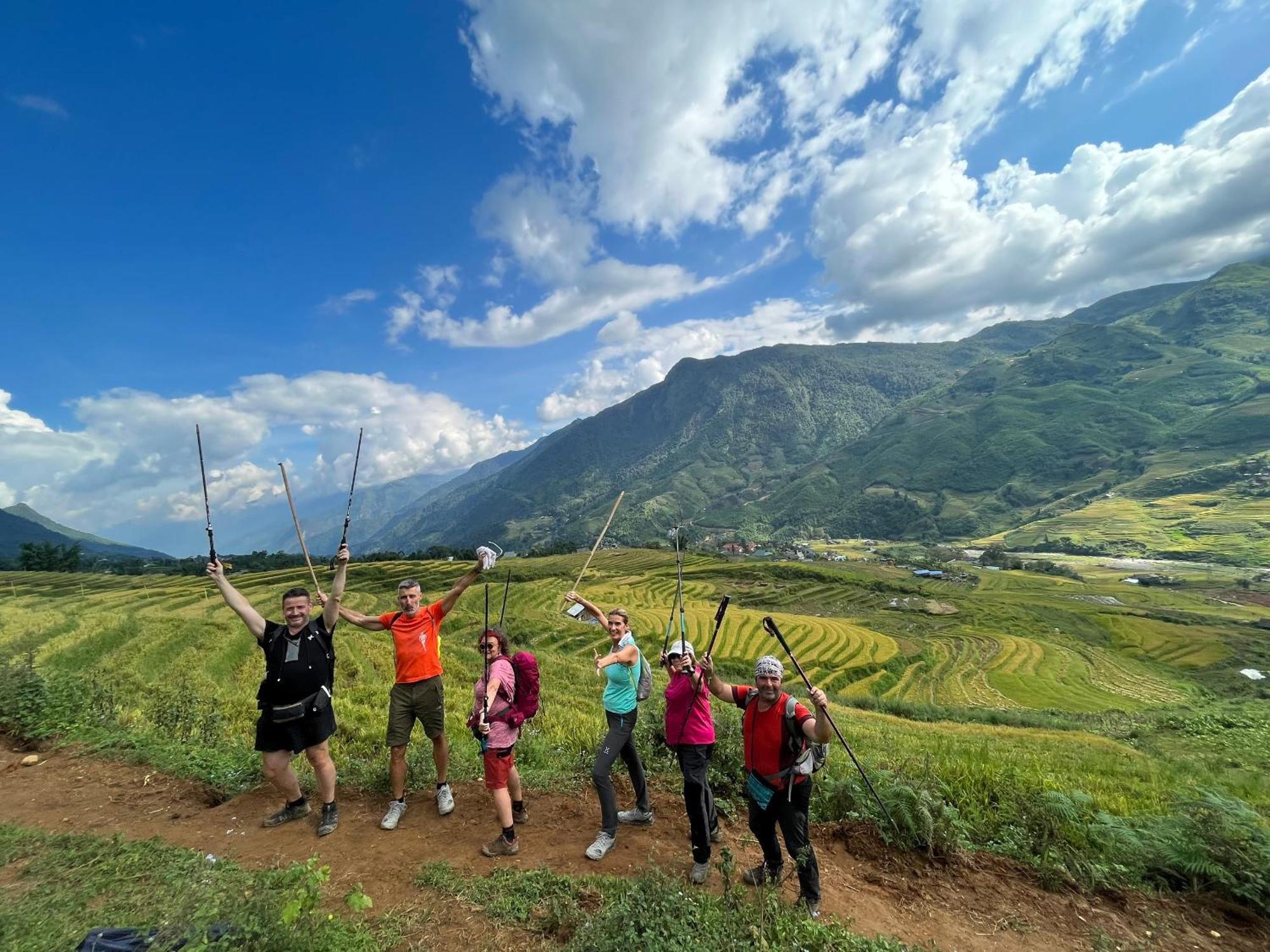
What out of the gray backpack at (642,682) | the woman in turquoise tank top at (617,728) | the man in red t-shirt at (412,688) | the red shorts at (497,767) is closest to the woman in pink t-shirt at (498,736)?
the red shorts at (497,767)

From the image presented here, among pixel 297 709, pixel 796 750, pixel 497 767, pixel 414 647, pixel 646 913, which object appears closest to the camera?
pixel 646 913

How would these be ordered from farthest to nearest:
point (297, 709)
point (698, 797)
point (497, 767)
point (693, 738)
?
point (297, 709) < point (497, 767) < point (693, 738) < point (698, 797)

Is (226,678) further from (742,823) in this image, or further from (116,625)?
(742,823)

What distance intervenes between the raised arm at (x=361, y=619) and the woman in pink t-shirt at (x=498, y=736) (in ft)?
4.93

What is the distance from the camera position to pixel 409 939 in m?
4.13

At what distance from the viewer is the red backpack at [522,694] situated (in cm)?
560

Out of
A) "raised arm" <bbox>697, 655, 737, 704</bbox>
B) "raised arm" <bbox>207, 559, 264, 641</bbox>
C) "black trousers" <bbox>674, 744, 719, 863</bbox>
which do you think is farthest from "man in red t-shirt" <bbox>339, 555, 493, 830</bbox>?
"black trousers" <bbox>674, 744, 719, 863</bbox>

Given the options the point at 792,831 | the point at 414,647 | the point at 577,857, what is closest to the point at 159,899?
the point at 414,647

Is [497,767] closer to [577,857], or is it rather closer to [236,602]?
[577,857]

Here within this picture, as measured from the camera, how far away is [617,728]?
230 inches

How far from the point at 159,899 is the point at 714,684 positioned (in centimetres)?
506

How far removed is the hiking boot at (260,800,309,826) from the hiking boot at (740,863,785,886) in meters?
4.99

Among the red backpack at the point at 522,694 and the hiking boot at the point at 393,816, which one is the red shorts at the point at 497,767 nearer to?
the red backpack at the point at 522,694

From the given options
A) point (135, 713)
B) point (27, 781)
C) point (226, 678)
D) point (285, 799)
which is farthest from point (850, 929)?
point (226, 678)
